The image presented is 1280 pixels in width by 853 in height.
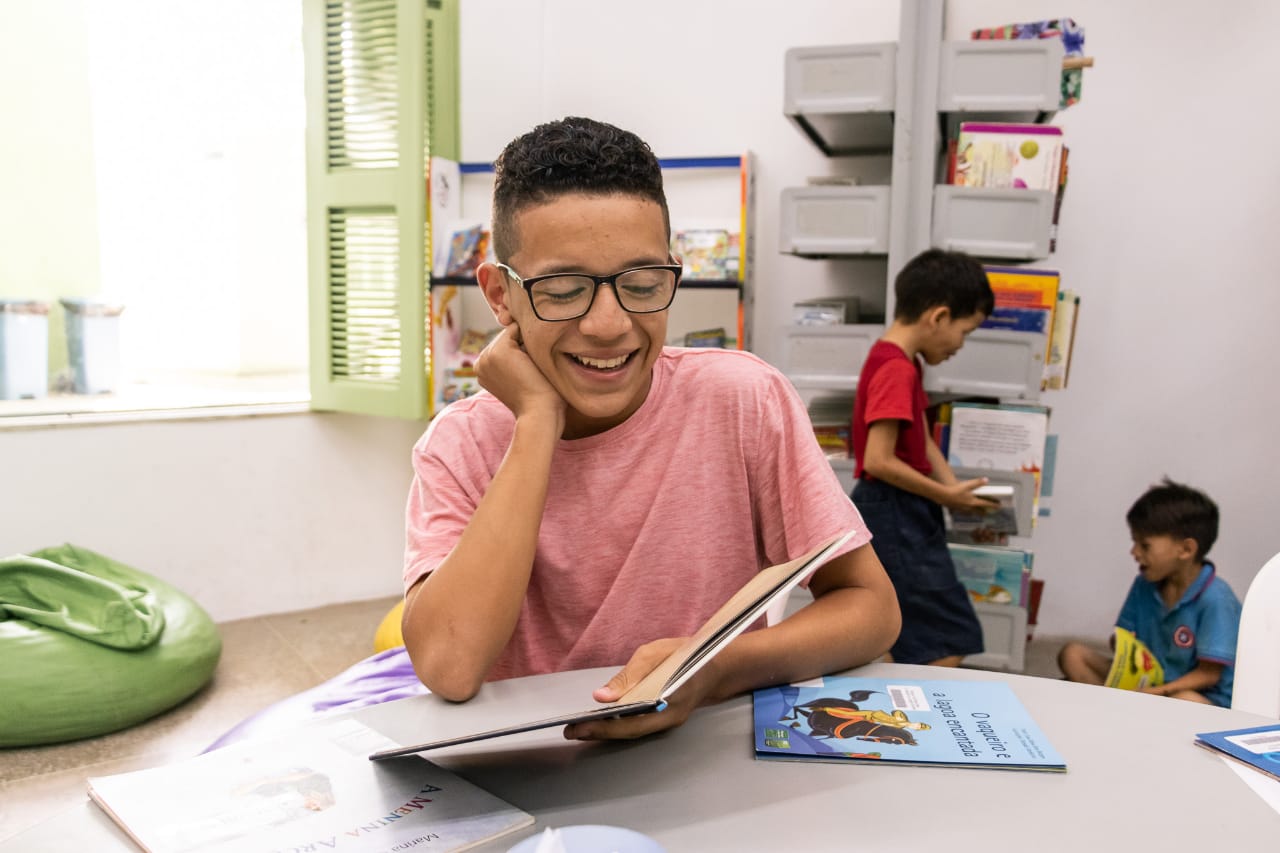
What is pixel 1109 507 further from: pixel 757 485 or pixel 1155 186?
pixel 757 485

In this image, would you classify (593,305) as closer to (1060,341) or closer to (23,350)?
(1060,341)

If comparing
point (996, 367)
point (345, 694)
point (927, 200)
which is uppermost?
point (927, 200)

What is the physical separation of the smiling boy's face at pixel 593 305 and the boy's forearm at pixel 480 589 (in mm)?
108

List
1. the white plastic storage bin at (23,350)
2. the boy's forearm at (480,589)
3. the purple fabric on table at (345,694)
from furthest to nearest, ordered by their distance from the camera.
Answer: the white plastic storage bin at (23,350), the purple fabric on table at (345,694), the boy's forearm at (480,589)

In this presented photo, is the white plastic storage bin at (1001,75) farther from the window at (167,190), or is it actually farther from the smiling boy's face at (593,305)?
the window at (167,190)

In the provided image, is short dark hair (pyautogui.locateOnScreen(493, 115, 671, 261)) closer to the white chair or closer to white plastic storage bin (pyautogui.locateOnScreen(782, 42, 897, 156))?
the white chair

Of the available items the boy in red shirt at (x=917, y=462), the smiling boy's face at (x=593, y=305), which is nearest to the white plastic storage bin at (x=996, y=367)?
the boy in red shirt at (x=917, y=462)

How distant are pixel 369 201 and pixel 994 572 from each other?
8.31 feet

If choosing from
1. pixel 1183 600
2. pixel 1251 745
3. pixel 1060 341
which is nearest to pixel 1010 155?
pixel 1060 341

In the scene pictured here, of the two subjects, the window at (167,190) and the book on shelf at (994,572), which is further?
the window at (167,190)

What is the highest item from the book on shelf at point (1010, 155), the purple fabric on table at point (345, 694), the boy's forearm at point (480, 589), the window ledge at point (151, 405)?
the book on shelf at point (1010, 155)

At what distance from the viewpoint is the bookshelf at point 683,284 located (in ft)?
11.7

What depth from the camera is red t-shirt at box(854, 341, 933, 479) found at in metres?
2.34

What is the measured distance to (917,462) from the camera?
2.45 metres
